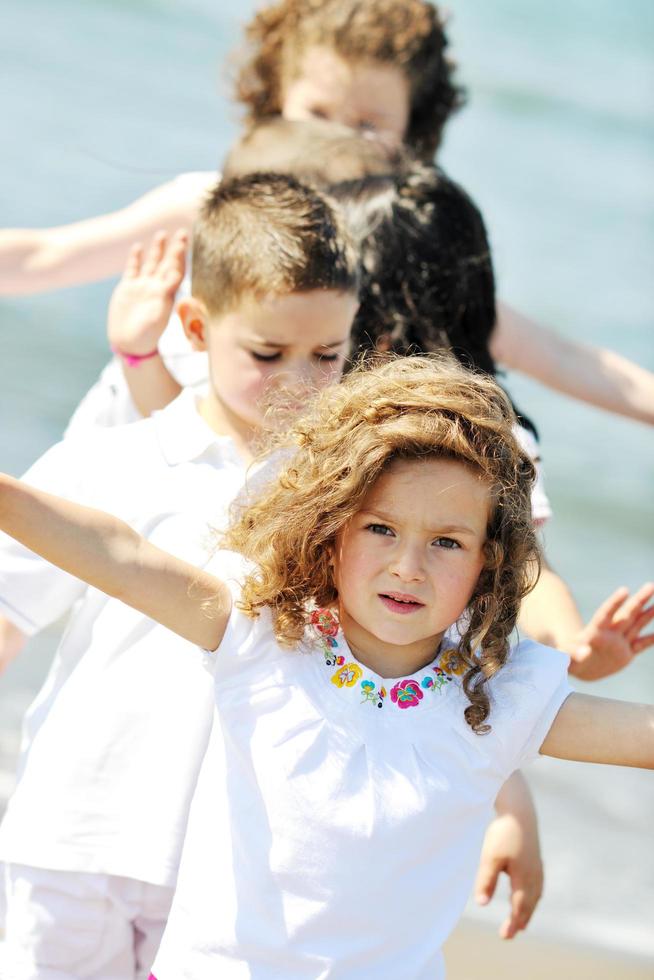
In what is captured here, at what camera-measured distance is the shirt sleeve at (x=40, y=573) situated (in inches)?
89.2

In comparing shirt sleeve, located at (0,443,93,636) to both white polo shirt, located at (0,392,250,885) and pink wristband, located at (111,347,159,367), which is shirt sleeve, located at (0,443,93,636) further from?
pink wristband, located at (111,347,159,367)

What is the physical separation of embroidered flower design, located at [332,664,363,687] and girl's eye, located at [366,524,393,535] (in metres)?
0.19

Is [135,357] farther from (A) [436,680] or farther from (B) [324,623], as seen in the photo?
(A) [436,680]

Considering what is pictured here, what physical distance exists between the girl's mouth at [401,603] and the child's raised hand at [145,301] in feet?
3.35

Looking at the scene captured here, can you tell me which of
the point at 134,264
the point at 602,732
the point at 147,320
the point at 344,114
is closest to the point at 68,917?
the point at 602,732

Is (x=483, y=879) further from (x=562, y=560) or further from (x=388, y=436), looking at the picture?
(x=562, y=560)

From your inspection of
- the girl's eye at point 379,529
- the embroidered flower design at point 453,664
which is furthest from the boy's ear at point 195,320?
the embroidered flower design at point 453,664

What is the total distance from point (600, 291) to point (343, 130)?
6024 mm

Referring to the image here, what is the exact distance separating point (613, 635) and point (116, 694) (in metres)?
0.86

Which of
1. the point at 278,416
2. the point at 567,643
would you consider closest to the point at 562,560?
the point at 567,643

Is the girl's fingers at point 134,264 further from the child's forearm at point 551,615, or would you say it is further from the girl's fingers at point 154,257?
the child's forearm at point 551,615

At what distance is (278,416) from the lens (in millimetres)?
2330

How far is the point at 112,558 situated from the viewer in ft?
6.09

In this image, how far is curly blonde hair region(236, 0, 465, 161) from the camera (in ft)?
13.1
